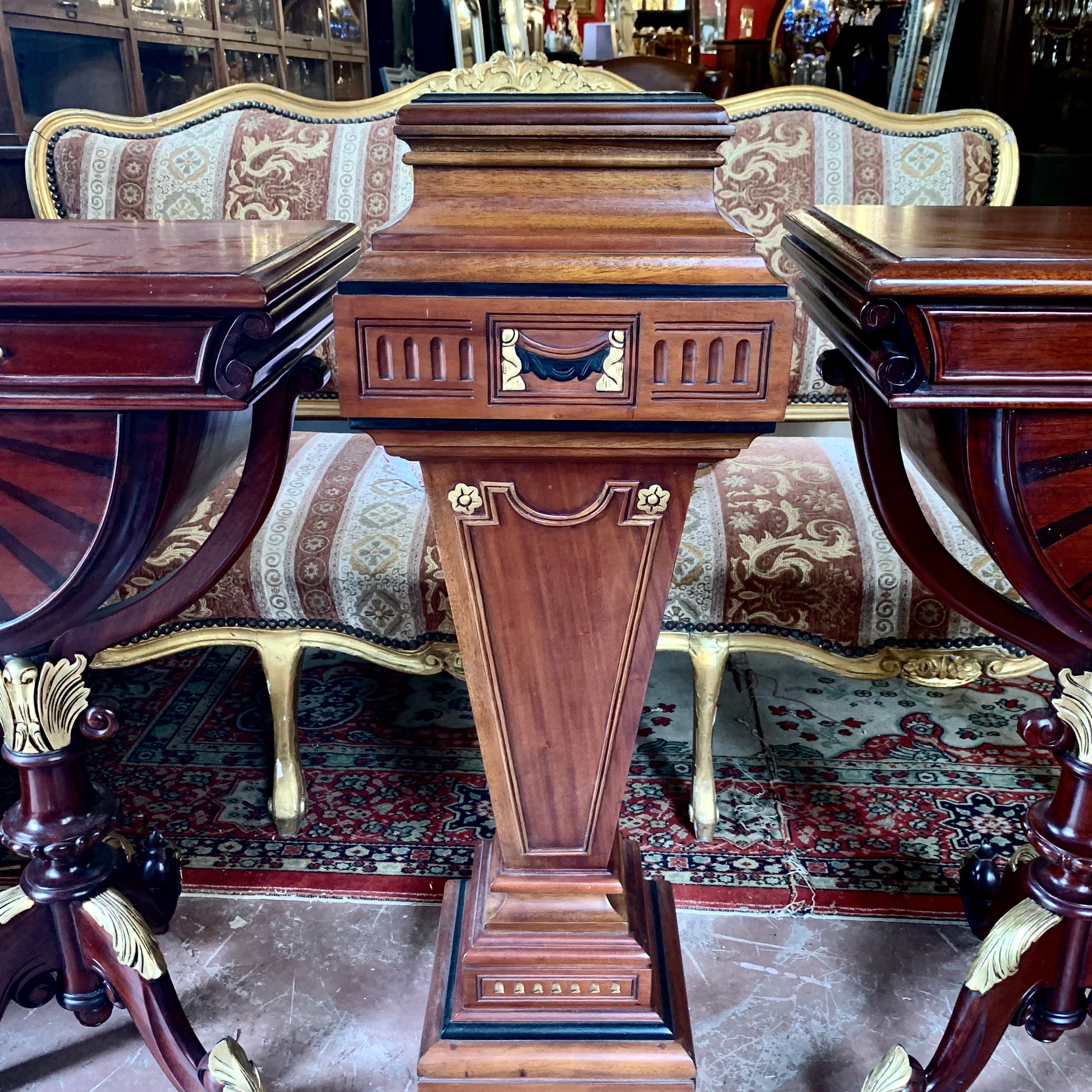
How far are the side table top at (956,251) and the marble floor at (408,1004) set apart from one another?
0.86 meters

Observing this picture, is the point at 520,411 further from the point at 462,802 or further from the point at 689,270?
the point at 462,802

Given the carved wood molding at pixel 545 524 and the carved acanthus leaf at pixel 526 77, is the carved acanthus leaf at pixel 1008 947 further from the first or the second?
the carved acanthus leaf at pixel 526 77

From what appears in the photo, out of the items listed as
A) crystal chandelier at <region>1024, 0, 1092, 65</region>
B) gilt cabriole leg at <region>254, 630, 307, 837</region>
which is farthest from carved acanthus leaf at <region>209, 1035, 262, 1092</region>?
crystal chandelier at <region>1024, 0, 1092, 65</region>

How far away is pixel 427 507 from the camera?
142 cm

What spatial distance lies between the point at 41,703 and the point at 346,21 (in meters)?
2.91

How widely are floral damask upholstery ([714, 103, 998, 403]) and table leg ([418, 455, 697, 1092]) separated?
926 mm

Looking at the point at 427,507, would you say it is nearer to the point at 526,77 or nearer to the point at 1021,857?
the point at 526,77

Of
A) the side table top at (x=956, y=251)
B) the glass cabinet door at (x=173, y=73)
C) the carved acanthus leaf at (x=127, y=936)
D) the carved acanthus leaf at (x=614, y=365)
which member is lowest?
the carved acanthus leaf at (x=127, y=936)

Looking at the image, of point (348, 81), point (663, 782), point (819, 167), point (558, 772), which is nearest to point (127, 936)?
point (558, 772)

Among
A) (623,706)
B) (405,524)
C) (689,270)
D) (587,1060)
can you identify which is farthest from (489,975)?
(689,270)

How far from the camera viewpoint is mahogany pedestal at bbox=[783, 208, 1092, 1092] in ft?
2.33

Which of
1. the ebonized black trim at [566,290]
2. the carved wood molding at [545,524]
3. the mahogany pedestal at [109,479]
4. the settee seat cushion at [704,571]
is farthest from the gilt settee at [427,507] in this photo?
the ebonized black trim at [566,290]

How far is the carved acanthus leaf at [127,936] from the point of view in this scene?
1008mm

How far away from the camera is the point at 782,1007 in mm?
1179
